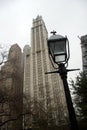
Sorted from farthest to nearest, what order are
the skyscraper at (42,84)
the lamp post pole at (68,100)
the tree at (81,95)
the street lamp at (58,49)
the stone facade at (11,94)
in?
1. the skyscraper at (42,84)
2. the stone facade at (11,94)
3. the tree at (81,95)
4. the street lamp at (58,49)
5. the lamp post pole at (68,100)

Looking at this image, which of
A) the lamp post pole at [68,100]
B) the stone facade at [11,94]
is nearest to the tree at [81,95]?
the stone facade at [11,94]

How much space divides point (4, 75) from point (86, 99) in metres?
7.93

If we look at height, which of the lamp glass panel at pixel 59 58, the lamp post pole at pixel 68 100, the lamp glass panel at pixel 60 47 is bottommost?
the lamp post pole at pixel 68 100

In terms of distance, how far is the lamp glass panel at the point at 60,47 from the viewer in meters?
3.75

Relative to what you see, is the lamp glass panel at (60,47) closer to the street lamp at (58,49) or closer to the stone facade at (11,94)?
the street lamp at (58,49)

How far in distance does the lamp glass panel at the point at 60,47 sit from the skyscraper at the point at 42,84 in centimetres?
435

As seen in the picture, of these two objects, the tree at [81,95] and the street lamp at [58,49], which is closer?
the street lamp at [58,49]

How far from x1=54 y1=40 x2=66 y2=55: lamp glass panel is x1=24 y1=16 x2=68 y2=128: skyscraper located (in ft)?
14.3

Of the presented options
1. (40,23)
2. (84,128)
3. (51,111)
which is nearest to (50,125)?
(51,111)

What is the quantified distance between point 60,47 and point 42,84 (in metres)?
36.4

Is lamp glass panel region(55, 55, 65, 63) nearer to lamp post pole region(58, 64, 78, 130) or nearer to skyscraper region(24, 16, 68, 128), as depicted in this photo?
lamp post pole region(58, 64, 78, 130)

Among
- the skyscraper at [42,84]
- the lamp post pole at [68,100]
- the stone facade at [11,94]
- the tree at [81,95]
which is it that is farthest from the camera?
the skyscraper at [42,84]

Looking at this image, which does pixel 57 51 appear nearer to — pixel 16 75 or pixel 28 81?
pixel 16 75

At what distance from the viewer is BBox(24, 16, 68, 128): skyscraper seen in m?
20.4
